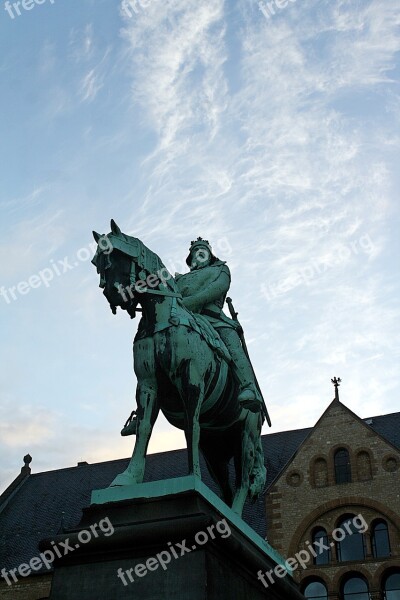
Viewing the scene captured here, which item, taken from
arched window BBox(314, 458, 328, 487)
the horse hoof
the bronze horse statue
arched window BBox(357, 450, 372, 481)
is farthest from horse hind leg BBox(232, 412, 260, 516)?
arched window BBox(314, 458, 328, 487)

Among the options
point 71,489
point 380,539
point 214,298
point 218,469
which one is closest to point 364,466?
point 380,539

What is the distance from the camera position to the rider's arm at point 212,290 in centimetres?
752

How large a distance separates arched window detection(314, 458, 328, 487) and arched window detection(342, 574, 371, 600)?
3338 mm

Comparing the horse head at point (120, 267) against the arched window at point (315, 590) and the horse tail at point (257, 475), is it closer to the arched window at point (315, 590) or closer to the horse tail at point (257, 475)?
the horse tail at point (257, 475)

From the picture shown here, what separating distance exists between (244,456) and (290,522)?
1963 centimetres

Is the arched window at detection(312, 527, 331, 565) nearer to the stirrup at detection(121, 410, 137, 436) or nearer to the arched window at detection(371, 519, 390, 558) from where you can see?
the arched window at detection(371, 519, 390, 558)

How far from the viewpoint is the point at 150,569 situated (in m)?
5.16

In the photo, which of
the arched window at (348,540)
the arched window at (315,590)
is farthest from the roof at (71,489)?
Result: the arched window at (348,540)

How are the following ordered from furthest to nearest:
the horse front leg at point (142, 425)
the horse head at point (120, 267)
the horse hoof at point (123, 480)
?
the horse head at point (120, 267)
the horse front leg at point (142, 425)
the horse hoof at point (123, 480)

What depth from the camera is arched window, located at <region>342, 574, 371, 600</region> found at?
2381 cm

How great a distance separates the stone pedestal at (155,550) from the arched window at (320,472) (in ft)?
69.7

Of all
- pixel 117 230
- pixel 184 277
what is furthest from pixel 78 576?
pixel 184 277

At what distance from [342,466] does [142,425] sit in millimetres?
21610

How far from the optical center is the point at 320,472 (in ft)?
87.2
